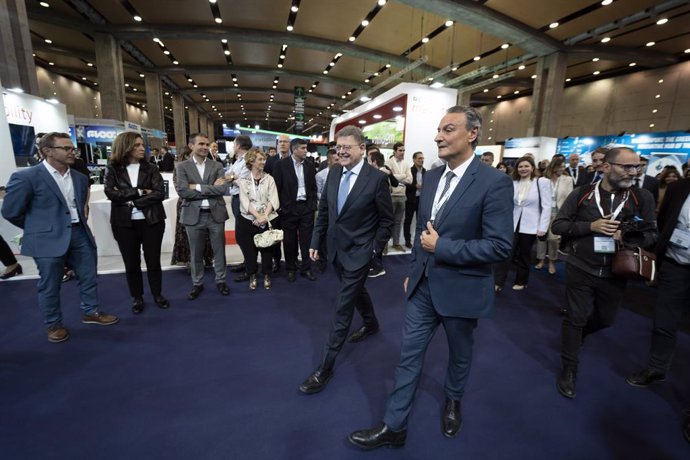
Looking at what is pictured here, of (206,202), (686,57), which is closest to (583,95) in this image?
(686,57)

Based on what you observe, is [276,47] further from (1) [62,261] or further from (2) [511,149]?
(1) [62,261]

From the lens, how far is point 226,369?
2.40 m

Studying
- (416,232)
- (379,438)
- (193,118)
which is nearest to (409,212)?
(416,232)

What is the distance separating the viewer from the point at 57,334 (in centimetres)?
268

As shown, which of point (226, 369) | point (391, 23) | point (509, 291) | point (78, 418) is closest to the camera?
point (78, 418)

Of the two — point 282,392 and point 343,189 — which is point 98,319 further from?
point 343,189

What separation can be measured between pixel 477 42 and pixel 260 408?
13.8 meters

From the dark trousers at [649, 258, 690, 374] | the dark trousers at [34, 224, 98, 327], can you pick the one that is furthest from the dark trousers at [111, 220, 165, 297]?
the dark trousers at [649, 258, 690, 374]

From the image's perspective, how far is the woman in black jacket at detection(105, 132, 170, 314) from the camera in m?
2.90

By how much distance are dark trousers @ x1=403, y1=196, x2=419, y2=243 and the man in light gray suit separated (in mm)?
3231

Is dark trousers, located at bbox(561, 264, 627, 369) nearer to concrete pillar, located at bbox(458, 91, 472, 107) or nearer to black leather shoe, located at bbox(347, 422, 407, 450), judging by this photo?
black leather shoe, located at bbox(347, 422, 407, 450)

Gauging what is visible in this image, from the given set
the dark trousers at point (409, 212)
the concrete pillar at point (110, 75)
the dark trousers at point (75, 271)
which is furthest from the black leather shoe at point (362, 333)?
the concrete pillar at point (110, 75)

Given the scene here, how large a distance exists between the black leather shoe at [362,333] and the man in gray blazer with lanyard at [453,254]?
3.61 ft

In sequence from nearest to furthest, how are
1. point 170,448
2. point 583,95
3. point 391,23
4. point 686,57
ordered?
point 170,448 < point 391,23 < point 686,57 < point 583,95
